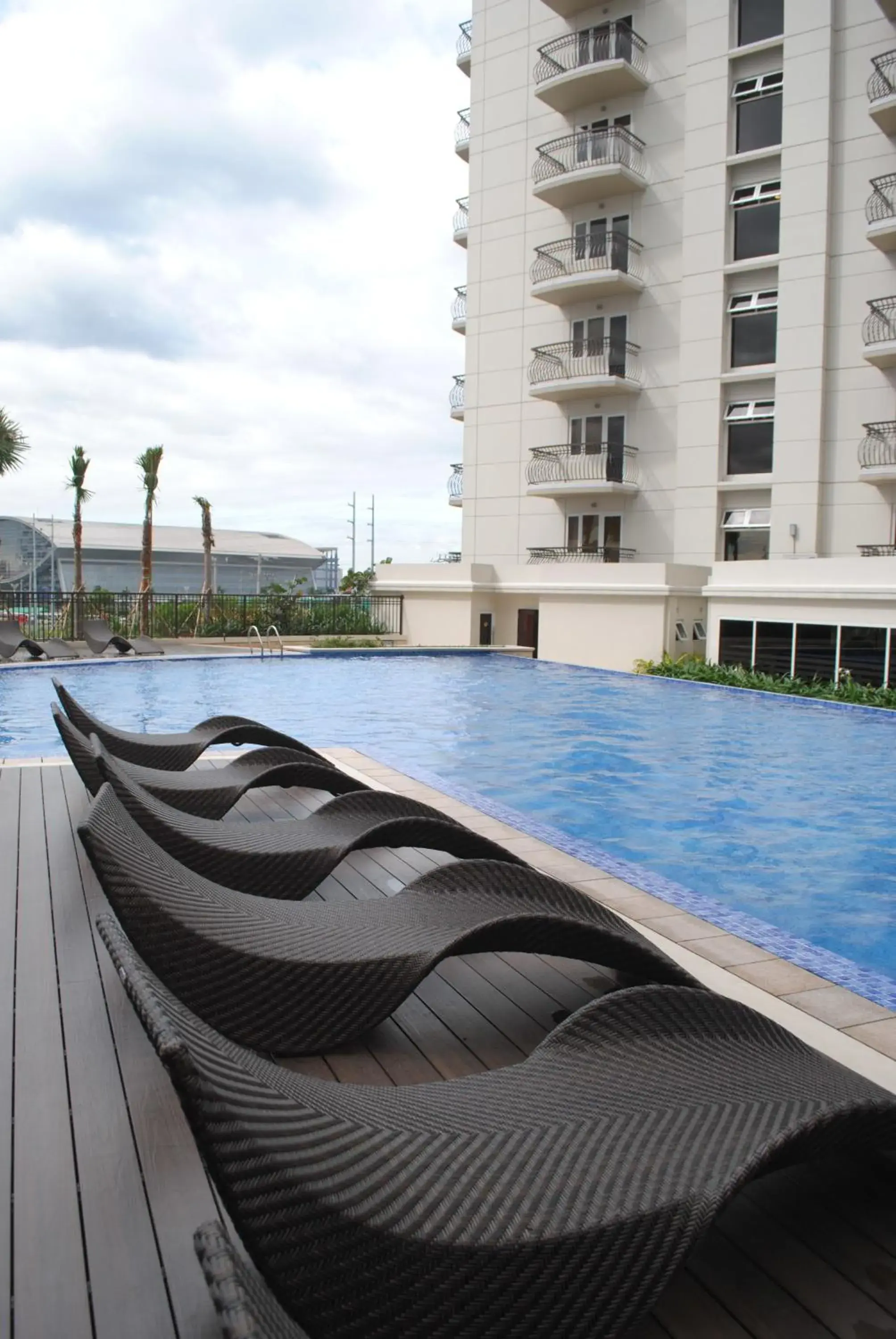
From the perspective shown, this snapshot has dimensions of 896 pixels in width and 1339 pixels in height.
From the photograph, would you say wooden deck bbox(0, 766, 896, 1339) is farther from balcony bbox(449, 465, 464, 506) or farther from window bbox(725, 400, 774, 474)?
balcony bbox(449, 465, 464, 506)

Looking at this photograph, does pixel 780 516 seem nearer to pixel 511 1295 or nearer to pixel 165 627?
pixel 165 627

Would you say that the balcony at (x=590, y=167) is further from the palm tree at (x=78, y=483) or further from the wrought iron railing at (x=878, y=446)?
the palm tree at (x=78, y=483)

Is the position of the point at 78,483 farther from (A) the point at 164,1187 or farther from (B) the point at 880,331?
(A) the point at 164,1187

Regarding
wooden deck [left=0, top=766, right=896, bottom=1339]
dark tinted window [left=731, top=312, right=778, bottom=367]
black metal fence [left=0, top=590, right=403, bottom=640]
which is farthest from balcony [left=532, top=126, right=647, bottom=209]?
wooden deck [left=0, top=766, right=896, bottom=1339]

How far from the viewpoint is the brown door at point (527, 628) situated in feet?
87.4

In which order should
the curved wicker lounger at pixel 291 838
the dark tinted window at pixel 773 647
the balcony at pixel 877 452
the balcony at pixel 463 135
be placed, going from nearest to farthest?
1. the curved wicker lounger at pixel 291 838
2. the dark tinted window at pixel 773 647
3. the balcony at pixel 877 452
4. the balcony at pixel 463 135

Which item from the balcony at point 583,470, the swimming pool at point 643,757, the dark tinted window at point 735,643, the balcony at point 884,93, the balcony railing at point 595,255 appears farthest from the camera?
the balcony railing at point 595,255

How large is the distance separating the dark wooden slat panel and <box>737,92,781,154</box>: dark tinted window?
26426mm

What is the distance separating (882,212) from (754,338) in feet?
12.3

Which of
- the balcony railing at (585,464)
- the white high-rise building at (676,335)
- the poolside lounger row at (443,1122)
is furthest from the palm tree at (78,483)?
the poolside lounger row at (443,1122)

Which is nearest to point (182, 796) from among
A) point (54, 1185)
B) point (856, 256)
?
point (54, 1185)

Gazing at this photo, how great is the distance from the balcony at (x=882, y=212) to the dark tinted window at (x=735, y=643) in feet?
29.3

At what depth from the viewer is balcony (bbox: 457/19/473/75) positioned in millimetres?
30047

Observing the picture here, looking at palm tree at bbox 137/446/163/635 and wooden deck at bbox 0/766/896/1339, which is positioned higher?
palm tree at bbox 137/446/163/635
